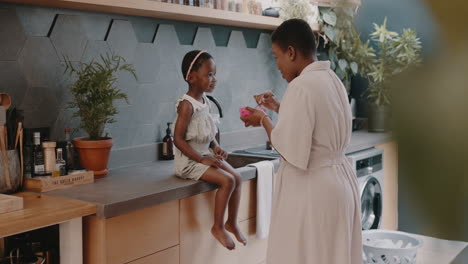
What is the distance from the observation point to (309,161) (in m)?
1.71

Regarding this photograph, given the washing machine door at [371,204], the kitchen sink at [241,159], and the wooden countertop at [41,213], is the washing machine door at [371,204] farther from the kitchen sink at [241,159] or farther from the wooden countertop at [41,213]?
the wooden countertop at [41,213]

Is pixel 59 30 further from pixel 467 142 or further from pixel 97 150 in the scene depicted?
pixel 467 142

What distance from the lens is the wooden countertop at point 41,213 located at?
4.64 ft

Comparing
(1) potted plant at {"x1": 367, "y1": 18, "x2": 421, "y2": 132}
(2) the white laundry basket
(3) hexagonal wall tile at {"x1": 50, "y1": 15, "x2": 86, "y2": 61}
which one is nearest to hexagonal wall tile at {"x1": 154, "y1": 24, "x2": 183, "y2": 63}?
(3) hexagonal wall tile at {"x1": 50, "y1": 15, "x2": 86, "y2": 61}

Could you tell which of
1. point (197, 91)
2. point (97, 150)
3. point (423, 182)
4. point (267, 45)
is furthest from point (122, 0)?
point (423, 182)

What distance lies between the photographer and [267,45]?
3.46 m

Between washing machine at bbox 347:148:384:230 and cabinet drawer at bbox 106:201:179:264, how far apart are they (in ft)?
5.46

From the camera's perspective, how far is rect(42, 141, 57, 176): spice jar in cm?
189

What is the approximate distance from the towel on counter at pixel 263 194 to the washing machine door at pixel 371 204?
1.19 m

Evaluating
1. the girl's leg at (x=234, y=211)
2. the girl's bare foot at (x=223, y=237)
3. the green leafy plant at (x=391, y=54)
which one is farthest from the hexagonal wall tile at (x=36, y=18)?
the green leafy plant at (x=391, y=54)

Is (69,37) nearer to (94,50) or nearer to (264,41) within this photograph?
(94,50)

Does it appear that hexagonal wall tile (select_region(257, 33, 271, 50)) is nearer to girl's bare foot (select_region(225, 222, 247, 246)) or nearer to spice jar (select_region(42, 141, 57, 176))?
girl's bare foot (select_region(225, 222, 247, 246))

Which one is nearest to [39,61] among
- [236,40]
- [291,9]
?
[236,40]

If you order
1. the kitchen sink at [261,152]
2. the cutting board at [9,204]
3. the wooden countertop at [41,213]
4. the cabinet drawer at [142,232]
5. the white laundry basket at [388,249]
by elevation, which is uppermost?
the kitchen sink at [261,152]
